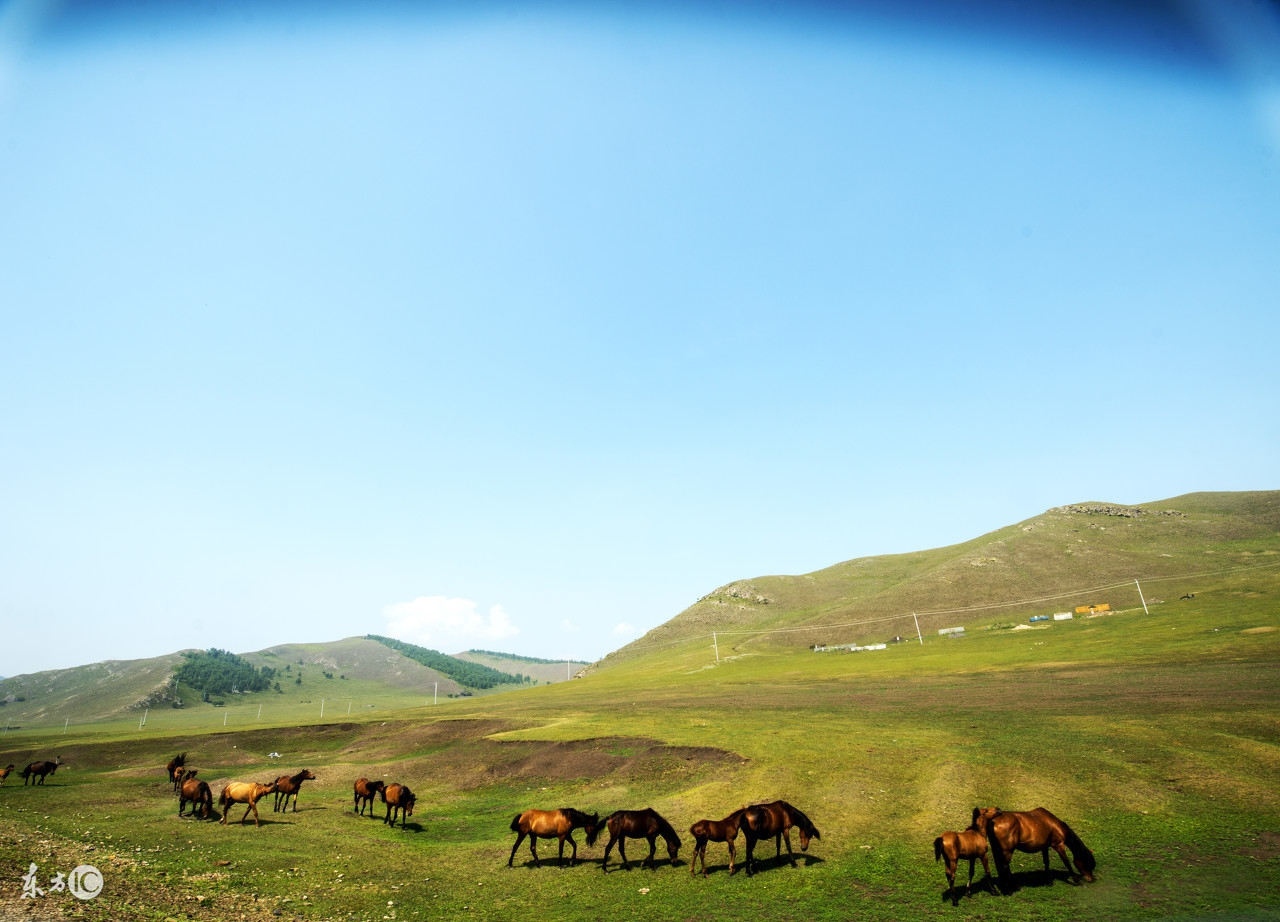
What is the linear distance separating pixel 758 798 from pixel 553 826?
28.8ft

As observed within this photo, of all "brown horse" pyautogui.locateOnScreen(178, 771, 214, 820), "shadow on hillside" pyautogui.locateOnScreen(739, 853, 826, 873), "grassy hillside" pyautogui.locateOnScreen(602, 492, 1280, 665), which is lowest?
"shadow on hillside" pyautogui.locateOnScreen(739, 853, 826, 873)

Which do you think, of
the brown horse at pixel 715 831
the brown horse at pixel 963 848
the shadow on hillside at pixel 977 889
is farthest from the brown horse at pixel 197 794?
the brown horse at pixel 963 848

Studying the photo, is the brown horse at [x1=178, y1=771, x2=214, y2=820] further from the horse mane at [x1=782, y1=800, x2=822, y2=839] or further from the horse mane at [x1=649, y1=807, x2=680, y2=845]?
the horse mane at [x1=782, y1=800, x2=822, y2=839]

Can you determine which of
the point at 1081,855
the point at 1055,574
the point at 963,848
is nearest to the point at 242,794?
the point at 963,848

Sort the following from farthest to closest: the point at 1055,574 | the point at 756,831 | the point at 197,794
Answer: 1. the point at 1055,574
2. the point at 197,794
3. the point at 756,831

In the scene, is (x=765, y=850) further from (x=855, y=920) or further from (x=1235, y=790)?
(x=1235, y=790)

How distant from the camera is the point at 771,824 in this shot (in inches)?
685

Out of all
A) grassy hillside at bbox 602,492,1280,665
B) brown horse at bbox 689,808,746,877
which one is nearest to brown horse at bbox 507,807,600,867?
brown horse at bbox 689,808,746,877

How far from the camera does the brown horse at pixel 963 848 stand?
14.3 metres

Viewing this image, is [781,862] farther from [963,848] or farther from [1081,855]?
[1081,855]

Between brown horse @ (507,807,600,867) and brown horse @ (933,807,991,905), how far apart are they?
10.3m

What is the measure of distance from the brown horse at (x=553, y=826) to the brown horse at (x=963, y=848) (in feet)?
33.6

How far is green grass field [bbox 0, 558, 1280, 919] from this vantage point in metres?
14.6

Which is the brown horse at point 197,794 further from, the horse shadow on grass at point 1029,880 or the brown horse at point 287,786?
the horse shadow on grass at point 1029,880
